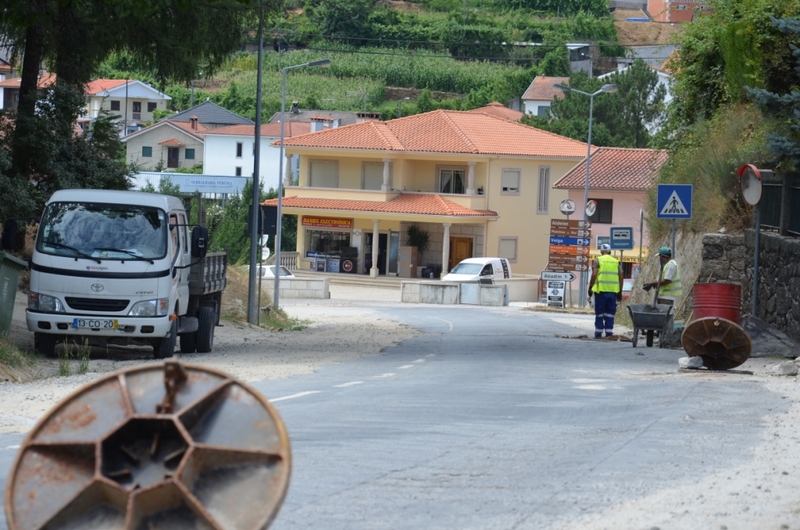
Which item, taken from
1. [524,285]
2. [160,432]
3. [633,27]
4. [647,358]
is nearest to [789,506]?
[160,432]

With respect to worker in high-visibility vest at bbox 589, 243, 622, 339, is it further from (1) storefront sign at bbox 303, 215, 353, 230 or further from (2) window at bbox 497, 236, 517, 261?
(2) window at bbox 497, 236, 517, 261

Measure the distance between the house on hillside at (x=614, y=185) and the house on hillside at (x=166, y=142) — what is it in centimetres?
Answer: 3491

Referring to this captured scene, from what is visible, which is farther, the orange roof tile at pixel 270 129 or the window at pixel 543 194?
the orange roof tile at pixel 270 129

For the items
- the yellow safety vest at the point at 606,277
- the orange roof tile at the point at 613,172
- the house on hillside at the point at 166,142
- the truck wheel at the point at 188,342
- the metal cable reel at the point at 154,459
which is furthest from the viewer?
the house on hillside at the point at 166,142

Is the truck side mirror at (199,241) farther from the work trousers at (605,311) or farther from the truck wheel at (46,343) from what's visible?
the work trousers at (605,311)

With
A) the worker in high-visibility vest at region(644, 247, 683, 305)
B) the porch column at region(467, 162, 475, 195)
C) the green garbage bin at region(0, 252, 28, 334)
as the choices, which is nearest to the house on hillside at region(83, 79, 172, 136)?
the porch column at region(467, 162, 475, 195)

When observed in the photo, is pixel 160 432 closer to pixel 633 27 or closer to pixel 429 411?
pixel 429 411

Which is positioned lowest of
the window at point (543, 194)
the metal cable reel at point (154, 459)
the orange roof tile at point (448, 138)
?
the metal cable reel at point (154, 459)

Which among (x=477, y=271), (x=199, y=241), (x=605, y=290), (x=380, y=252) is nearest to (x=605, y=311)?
(x=605, y=290)

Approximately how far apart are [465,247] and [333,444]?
5903 cm

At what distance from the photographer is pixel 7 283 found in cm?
1673

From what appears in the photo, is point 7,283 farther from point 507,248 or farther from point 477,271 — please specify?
point 507,248

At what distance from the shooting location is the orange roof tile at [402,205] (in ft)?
210

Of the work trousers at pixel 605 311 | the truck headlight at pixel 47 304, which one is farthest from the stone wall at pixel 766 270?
the truck headlight at pixel 47 304
